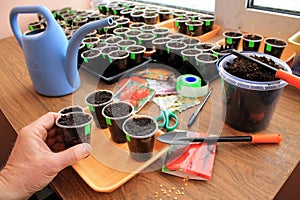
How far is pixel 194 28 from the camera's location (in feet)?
3.94

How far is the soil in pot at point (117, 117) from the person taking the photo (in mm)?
655

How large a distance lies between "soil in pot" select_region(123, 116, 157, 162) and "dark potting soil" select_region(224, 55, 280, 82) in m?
0.25

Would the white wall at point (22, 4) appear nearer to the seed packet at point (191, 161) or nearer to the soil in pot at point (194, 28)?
the soil in pot at point (194, 28)

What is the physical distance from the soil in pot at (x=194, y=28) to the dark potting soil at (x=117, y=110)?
2.17 ft

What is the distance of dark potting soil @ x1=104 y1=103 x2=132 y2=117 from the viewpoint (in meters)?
0.67

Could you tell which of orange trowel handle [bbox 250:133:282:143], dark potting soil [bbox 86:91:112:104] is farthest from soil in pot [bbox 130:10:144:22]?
orange trowel handle [bbox 250:133:282:143]

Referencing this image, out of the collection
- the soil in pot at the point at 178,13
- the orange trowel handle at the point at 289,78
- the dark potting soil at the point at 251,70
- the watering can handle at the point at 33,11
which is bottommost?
the soil in pot at the point at 178,13

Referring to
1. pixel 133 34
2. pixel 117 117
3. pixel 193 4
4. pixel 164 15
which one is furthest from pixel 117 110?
pixel 193 4

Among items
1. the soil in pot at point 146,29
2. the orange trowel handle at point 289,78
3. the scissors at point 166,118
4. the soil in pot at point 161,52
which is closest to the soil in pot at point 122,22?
the soil in pot at point 146,29

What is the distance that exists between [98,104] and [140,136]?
7.7 inches

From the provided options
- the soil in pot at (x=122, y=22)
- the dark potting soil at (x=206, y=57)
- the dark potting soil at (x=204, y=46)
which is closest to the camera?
the dark potting soil at (x=206, y=57)

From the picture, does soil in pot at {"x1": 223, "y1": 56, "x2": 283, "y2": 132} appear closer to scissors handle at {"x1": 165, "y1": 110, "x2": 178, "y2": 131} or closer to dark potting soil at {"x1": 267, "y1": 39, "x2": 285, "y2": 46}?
scissors handle at {"x1": 165, "y1": 110, "x2": 178, "y2": 131}

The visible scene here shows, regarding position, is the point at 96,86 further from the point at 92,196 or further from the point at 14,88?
the point at 92,196

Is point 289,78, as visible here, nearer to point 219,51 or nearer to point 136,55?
point 219,51
